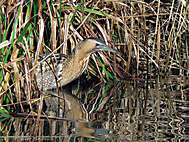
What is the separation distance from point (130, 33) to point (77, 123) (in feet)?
5.93

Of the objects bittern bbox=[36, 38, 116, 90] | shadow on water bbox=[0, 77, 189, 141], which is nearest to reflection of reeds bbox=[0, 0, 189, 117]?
bittern bbox=[36, 38, 116, 90]

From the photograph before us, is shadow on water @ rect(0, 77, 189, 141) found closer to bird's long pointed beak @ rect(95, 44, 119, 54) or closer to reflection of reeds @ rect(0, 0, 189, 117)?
reflection of reeds @ rect(0, 0, 189, 117)

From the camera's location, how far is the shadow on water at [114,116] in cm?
321

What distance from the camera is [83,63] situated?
197 inches

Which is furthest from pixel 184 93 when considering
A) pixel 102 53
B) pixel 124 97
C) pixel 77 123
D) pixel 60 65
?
pixel 77 123

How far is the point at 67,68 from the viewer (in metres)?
4.97

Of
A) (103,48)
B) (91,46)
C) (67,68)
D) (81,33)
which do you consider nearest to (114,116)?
(103,48)

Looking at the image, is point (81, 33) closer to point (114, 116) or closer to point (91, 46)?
point (91, 46)

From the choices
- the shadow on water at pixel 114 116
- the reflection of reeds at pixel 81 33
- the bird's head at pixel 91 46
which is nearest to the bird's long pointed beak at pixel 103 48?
the bird's head at pixel 91 46

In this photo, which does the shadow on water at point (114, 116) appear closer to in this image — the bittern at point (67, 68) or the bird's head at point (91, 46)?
the bittern at point (67, 68)

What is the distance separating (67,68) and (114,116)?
126cm

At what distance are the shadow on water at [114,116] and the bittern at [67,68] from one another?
18cm

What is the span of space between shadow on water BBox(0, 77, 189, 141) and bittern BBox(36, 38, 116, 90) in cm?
18

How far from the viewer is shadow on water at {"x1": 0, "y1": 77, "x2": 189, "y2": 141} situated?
10.5 feet
